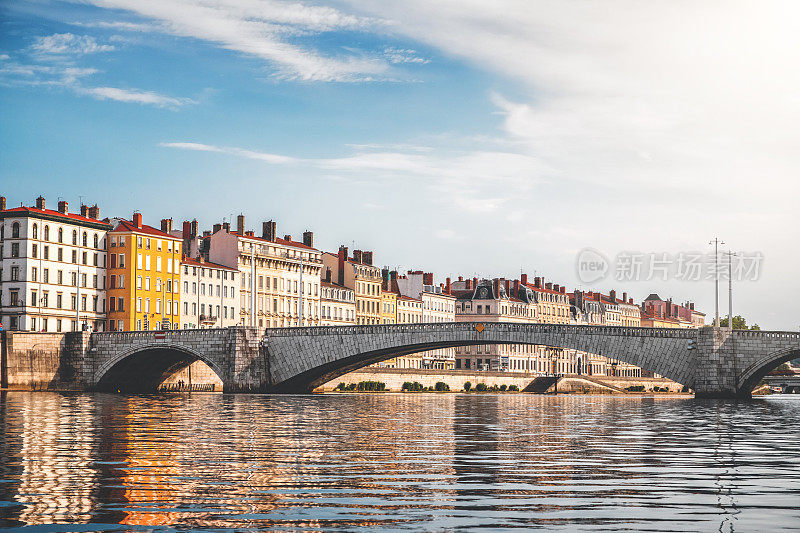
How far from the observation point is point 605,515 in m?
13.7

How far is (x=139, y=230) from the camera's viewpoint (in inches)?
3932

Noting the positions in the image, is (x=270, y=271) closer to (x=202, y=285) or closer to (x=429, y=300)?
(x=202, y=285)

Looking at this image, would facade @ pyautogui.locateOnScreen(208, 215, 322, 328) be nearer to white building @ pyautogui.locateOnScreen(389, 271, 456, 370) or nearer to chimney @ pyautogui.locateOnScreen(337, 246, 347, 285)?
chimney @ pyautogui.locateOnScreen(337, 246, 347, 285)

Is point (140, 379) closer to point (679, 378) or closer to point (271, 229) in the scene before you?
point (271, 229)

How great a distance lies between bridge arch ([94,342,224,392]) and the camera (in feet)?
264

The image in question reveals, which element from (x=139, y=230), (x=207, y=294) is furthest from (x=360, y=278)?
(x=139, y=230)

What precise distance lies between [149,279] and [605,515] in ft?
296

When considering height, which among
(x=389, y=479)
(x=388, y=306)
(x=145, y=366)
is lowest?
(x=145, y=366)

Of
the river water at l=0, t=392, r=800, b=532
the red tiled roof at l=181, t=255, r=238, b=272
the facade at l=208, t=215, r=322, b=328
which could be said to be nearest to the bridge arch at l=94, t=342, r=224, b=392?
the red tiled roof at l=181, t=255, r=238, b=272

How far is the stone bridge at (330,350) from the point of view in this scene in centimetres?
7025

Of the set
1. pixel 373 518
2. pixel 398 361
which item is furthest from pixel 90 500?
pixel 398 361

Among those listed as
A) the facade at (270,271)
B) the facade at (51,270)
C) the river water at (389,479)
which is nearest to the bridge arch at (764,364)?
the river water at (389,479)

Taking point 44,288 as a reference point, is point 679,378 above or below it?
below

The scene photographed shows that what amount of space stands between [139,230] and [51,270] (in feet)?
33.7
